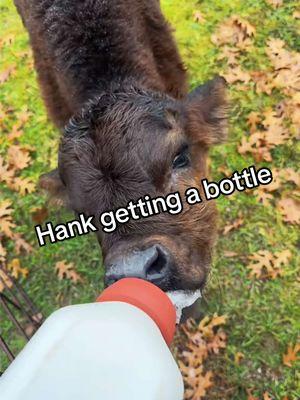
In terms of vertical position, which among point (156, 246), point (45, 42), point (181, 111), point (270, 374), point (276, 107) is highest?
point (45, 42)

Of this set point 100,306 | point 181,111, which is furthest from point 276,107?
point 100,306

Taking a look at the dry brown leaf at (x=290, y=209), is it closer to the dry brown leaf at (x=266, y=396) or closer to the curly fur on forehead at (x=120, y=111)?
the dry brown leaf at (x=266, y=396)

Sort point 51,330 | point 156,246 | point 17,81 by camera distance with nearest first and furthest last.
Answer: point 51,330
point 156,246
point 17,81

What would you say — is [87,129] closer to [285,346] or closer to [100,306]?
[100,306]

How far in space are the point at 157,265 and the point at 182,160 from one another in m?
0.85

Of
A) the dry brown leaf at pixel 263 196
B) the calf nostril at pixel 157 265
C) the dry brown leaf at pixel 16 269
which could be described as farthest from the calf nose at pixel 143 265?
the dry brown leaf at pixel 16 269

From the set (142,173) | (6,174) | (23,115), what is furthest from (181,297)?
(23,115)

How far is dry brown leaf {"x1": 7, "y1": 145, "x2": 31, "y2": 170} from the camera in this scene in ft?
19.1

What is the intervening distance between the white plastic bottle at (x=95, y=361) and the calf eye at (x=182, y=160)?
5.78ft

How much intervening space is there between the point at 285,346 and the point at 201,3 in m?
4.17

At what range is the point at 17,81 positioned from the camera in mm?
6359

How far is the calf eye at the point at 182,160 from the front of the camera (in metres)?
3.30

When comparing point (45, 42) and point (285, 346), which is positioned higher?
point (45, 42)

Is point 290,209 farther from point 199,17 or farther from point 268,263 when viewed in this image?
point 199,17
